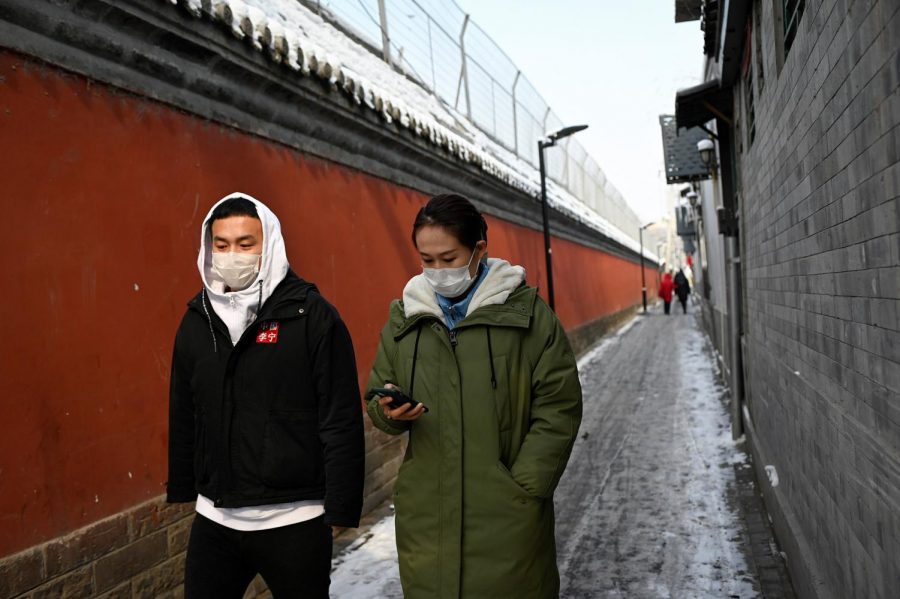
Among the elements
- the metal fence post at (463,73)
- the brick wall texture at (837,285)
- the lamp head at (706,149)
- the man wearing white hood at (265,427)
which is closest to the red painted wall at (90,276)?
the man wearing white hood at (265,427)

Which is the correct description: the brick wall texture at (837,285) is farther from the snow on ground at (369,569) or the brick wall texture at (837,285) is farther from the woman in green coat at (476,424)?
the snow on ground at (369,569)

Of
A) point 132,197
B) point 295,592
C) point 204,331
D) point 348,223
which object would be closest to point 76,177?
point 132,197

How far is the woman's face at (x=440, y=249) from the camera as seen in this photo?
8.50 ft

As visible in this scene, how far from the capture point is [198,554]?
2.63 meters

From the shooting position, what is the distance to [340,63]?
6281 millimetres

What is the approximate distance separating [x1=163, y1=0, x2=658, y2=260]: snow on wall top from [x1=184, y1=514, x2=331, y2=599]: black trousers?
3014 millimetres

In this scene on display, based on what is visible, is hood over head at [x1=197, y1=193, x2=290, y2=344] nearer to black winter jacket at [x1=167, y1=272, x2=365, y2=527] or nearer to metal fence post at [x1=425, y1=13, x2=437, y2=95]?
black winter jacket at [x1=167, y1=272, x2=365, y2=527]

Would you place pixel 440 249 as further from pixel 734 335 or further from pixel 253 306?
pixel 734 335

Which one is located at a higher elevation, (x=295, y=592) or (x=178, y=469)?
(x=178, y=469)

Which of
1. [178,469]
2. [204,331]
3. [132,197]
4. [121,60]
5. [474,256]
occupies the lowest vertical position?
[178,469]

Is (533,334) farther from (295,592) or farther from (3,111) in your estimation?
(3,111)

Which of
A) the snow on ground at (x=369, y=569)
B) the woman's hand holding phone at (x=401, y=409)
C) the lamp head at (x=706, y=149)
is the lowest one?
the snow on ground at (x=369, y=569)

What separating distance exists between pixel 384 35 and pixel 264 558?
9.68 m

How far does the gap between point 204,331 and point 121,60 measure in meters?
2.06
